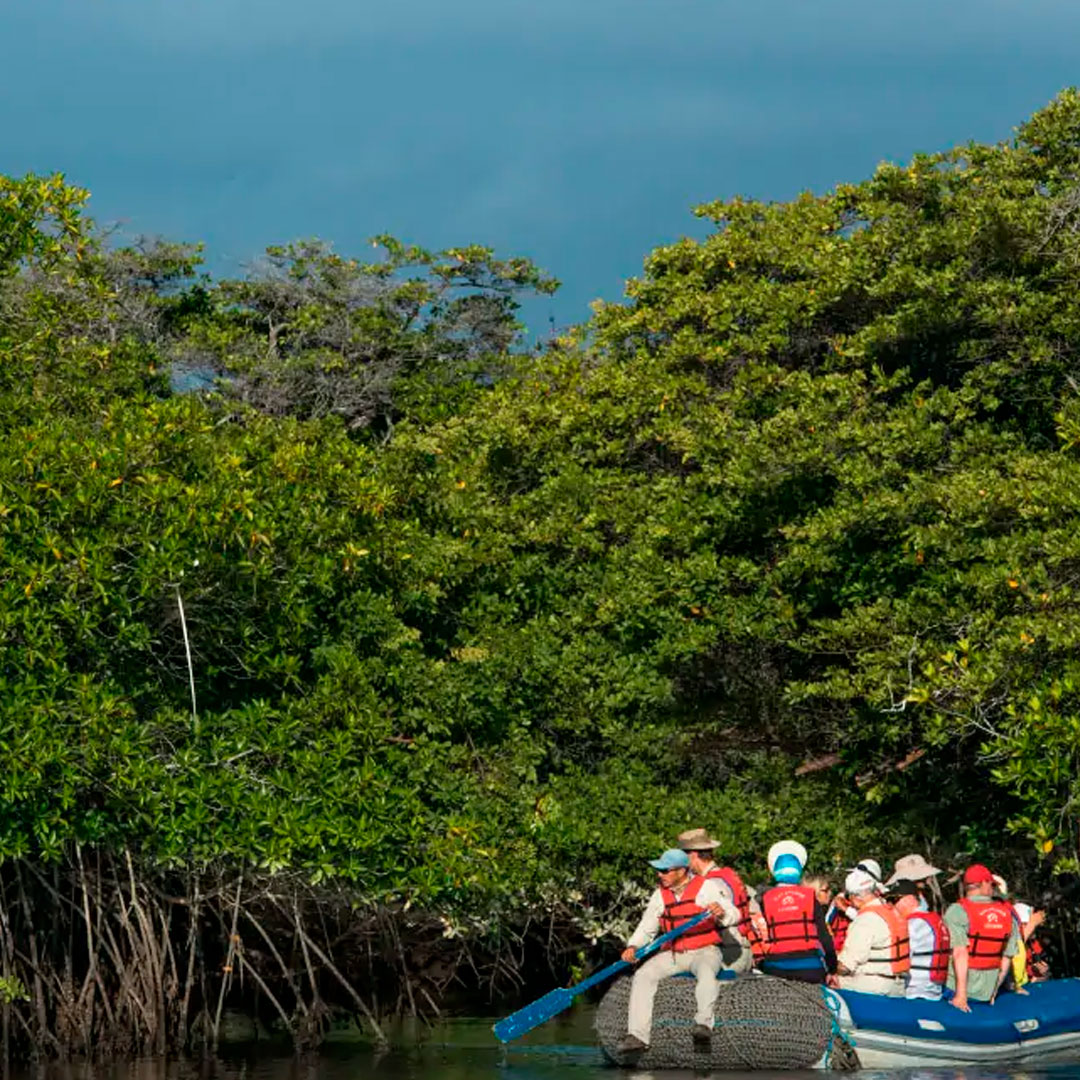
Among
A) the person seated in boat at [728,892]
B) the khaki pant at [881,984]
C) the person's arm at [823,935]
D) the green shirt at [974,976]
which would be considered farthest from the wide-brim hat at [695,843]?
the green shirt at [974,976]

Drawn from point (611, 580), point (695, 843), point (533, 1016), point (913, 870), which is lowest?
→ point (533, 1016)

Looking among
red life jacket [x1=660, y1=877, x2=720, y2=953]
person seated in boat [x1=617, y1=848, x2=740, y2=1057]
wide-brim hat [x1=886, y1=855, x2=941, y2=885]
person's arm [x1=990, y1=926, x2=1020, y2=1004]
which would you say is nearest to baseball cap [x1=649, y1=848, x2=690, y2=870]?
person seated in boat [x1=617, y1=848, x2=740, y2=1057]

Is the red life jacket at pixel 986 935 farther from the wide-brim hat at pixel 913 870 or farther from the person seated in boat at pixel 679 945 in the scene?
the person seated in boat at pixel 679 945

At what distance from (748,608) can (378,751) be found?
4.02 m

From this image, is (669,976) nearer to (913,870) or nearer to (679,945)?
(679,945)

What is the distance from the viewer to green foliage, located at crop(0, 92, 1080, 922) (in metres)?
13.3

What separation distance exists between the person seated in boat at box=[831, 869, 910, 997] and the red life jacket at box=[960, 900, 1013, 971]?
0.58 m

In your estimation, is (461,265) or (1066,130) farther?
(461,265)

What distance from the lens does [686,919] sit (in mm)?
12805

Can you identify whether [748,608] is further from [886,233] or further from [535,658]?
[886,233]

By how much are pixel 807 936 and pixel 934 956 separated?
1.09m

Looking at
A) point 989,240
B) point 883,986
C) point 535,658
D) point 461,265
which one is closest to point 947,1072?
point 883,986

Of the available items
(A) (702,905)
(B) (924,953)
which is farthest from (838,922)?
(A) (702,905)

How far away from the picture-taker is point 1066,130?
17719 mm
